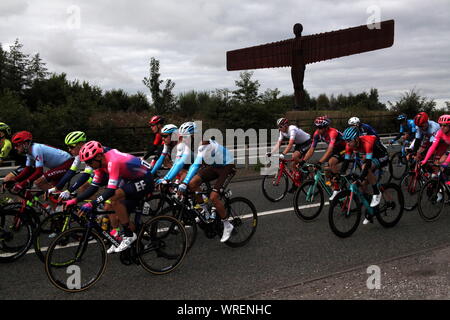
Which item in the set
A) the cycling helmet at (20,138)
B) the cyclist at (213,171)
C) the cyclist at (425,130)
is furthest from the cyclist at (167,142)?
the cyclist at (425,130)

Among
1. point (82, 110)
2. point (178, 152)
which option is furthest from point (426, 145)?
point (82, 110)

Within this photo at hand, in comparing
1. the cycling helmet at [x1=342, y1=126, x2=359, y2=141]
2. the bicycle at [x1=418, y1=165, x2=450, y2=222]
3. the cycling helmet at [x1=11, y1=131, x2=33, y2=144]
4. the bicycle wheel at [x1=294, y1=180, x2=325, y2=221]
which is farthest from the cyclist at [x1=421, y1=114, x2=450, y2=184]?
the cycling helmet at [x1=11, y1=131, x2=33, y2=144]

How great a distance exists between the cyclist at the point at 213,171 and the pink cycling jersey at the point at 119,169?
0.68 meters

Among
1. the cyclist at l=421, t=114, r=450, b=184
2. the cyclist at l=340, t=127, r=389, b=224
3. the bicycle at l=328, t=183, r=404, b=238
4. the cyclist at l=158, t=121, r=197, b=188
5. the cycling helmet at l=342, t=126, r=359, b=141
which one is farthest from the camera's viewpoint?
the cyclist at l=421, t=114, r=450, b=184

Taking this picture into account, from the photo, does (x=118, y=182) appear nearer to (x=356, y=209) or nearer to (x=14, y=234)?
(x=14, y=234)

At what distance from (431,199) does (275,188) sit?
3320mm

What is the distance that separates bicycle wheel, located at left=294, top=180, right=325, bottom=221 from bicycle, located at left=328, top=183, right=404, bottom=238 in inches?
39.9

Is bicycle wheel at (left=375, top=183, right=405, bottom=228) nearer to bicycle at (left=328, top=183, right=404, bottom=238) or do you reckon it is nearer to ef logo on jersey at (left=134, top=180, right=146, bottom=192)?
bicycle at (left=328, top=183, right=404, bottom=238)

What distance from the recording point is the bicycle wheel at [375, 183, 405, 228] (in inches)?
263

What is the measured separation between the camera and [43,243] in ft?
16.6

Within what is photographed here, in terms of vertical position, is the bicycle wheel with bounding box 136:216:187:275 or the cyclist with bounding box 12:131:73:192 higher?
the cyclist with bounding box 12:131:73:192

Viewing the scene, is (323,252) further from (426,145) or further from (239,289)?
(426,145)

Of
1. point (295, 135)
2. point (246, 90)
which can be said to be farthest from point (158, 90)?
point (295, 135)

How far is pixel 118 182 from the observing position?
187 inches
